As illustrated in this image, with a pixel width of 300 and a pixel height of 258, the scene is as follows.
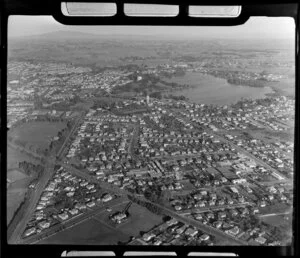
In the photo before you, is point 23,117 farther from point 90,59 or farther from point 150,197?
point 150,197

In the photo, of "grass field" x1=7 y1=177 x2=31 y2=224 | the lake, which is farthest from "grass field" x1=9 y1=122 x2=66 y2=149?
the lake

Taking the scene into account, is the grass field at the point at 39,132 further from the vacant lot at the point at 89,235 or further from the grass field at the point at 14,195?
the vacant lot at the point at 89,235

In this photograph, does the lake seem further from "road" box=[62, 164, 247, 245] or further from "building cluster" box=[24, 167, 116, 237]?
"building cluster" box=[24, 167, 116, 237]

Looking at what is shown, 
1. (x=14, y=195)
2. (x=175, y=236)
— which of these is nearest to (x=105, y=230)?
(x=175, y=236)

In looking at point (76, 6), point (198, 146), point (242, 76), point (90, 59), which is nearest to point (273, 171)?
point (198, 146)

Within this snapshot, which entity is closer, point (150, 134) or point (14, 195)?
point (14, 195)

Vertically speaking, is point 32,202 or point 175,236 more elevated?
point 32,202

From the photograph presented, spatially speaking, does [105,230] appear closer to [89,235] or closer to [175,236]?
[89,235]
